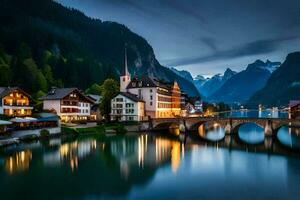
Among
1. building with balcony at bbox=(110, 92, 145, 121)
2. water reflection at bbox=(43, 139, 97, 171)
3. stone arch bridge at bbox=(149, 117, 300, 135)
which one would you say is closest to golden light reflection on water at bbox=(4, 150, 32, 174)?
water reflection at bbox=(43, 139, 97, 171)

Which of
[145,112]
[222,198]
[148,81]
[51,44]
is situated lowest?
[222,198]

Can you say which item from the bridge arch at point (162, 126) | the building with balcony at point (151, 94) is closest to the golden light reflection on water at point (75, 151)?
the bridge arch at point (162, 126)

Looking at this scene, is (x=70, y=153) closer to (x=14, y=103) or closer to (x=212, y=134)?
(x=14, y=103)

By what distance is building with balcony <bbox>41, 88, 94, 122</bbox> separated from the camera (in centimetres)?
9588

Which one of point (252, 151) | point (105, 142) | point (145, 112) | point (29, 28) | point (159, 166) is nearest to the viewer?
point (159, 166)

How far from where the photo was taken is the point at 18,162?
4997cm

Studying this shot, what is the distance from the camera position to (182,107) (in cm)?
15575

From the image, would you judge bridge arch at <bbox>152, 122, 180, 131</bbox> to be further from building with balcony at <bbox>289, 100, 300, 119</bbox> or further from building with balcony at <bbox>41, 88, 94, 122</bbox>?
building with balcony at <bbox>289, 100, 300, 119</bbox>

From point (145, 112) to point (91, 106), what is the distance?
18756 mm

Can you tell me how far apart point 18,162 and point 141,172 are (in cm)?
1853

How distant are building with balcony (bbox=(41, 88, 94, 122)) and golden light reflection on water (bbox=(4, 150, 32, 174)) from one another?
3777 cm

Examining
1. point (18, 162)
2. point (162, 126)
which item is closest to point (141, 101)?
point (162, 126)

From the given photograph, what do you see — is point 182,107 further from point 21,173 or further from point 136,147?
point 21,173

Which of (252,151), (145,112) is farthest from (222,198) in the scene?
(145,112)
